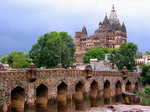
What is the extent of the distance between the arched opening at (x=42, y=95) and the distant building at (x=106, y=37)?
101034 mm

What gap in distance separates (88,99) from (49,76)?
957 cm

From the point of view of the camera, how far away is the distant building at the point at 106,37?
13538cm

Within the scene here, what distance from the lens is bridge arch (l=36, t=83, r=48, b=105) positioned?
3169 cm

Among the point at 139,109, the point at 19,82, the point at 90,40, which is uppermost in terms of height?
the point at 90,40

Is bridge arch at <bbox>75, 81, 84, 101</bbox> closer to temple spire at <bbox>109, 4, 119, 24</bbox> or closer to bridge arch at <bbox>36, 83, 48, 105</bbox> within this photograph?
bridge arch at <bbox>36, 83, 48, 105</bbox>

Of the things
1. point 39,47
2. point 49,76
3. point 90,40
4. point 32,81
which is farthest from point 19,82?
point 90,40

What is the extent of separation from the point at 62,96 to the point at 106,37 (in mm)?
102811

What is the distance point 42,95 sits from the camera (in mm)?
31953

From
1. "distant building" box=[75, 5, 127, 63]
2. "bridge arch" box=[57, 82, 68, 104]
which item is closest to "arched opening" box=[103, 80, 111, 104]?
"bridge arch" box=[57, 82, 68, 104]

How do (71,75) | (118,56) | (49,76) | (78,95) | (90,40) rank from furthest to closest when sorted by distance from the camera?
(90,40) < (118,56) < (78,95) < (71,75) < (49,76)

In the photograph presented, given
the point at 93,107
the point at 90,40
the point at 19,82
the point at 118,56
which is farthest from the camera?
the point at 90,40

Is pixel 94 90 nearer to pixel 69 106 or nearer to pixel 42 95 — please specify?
pixel 69 106

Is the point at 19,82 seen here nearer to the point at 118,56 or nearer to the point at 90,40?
the point at 118,56

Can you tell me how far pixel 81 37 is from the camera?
479ft
